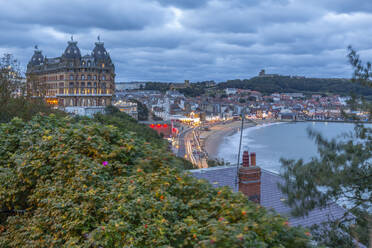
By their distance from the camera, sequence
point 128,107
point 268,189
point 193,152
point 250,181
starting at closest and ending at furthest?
point 250,181, point 268,189, point 193,152, point 128,107

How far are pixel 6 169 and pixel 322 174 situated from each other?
563 cm

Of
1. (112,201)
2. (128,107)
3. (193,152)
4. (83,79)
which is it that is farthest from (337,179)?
(128,107)

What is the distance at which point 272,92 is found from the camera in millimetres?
169750

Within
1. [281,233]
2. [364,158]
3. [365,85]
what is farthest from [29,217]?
[365,85]

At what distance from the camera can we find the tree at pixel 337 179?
19.4 feet

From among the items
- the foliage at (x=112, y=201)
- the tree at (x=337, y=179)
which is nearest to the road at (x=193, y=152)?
the tree at (x=337, y=179)

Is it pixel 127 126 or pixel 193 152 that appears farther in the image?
pixel 193 152

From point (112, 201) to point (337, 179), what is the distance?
Result: 438 cm

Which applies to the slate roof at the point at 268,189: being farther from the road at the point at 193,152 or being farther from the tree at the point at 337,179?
the road at the point at 193,152

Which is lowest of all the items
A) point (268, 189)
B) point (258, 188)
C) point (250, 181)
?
point (268, 189)

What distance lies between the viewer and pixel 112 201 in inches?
140

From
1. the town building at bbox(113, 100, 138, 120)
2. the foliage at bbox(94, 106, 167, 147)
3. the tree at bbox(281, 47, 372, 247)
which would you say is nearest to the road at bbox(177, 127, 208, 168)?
the foliage at bbox(94, 106, 167, 147)

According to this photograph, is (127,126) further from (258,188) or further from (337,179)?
(337,179)

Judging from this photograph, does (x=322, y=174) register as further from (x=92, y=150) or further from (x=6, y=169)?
(x=6, y=169)
